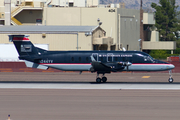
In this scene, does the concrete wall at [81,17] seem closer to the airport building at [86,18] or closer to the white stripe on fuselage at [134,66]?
the airport building at [86,18]

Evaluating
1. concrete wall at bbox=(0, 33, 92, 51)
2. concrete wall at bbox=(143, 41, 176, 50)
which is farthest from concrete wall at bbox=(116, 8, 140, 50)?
concrete wall at bbox=(0, 33, 92, 51)

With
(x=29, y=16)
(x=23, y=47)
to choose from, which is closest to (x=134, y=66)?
(x=23, y=47)

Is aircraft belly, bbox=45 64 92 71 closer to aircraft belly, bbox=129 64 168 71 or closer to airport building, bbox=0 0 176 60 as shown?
aircraft belly, bbox=129 64 168 71

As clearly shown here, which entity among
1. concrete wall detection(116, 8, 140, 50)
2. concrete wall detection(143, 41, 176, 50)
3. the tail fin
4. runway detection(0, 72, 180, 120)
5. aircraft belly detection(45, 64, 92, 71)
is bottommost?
runway detection(0, 72, 180, 120)

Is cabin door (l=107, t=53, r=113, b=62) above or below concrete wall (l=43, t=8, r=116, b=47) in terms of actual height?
below

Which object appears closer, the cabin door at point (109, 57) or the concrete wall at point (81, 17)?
the cabin door at point (109, 57)

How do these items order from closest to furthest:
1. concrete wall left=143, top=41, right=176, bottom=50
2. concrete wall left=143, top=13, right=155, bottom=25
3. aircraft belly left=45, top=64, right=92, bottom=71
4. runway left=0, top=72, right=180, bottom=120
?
runway left=0, top=72, right=180, bottom=120 → aircraft belly left=45, top=64, right=92, bottom=71 → concrete wall left=143, top=13, right=155, bottom=25 → concrete wall left=143, top=41, right=176, bottom=50

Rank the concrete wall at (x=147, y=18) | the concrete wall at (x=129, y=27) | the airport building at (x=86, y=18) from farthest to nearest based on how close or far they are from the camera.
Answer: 1. the concrete wall at (x=147, y=18)
2. the concrete wall at (x=129, y=27)
3. the airport building at (x=86, y=18)

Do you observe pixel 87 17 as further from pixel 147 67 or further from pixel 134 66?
pixel 147 67

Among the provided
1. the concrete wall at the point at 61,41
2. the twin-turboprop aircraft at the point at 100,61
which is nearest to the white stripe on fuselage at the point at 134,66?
the twin-turboprop aircraft at the point at 100,61

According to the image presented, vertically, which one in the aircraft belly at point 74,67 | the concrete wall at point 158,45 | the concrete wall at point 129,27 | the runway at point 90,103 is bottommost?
the runway at point 90,103

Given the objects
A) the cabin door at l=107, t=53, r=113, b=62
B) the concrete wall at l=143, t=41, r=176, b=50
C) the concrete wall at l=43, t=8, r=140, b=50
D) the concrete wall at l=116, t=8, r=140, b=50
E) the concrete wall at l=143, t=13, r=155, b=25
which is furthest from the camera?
the concrete wall at l=143, t=41, r=176, b=50

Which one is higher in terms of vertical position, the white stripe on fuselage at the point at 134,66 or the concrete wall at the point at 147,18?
the concrete wall at the point at 147,18

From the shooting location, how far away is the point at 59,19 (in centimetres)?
7250
